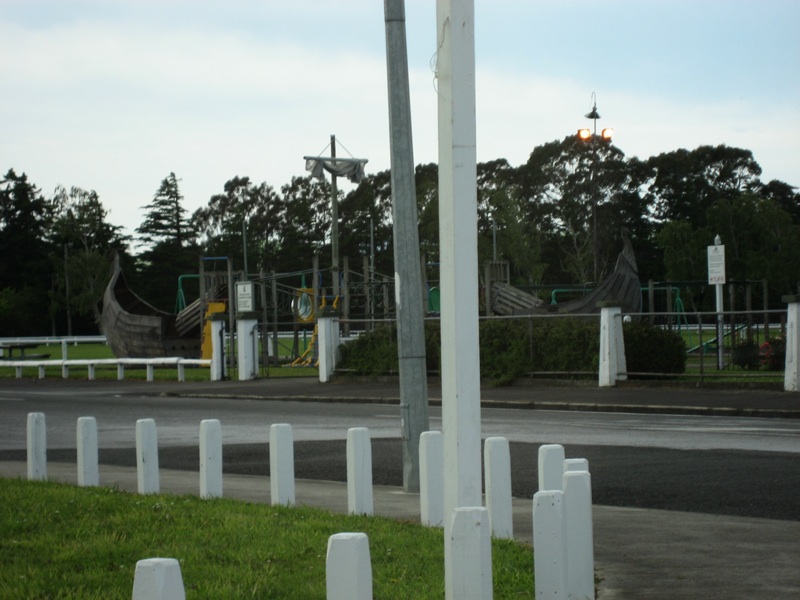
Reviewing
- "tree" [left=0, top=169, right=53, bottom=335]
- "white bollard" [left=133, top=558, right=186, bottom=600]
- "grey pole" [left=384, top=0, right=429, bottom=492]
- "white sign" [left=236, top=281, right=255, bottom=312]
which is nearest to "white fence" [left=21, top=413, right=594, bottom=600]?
"white bollard" [left=133, top=558, right=186, bottom=600]

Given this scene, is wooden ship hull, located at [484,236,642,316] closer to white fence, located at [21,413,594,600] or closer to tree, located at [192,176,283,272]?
white fence, located at [21,413,594,600]

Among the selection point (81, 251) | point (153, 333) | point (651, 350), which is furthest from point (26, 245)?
point (651, 350)

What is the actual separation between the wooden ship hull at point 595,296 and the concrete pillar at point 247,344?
10362mm

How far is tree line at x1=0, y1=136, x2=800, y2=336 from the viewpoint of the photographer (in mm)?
63438

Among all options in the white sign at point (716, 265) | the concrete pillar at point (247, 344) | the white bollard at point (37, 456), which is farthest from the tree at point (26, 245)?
the white bollard at point (37, 456)

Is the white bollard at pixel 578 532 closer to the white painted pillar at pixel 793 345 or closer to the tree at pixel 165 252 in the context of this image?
the white painted pillar at pixel 793 345

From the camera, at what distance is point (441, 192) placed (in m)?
5.55

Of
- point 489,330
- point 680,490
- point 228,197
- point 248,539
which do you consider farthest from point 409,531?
point 228,197

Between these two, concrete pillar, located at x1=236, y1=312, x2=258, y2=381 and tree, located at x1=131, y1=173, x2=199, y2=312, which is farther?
tree, located at x1=131, y1=173, x2=199, y2=312

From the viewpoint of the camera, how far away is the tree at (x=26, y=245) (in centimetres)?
9388

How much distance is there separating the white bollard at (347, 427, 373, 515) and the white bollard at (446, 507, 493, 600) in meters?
3.59

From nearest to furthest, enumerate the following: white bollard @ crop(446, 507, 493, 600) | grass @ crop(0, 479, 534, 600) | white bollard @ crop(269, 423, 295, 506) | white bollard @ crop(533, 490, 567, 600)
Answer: white bollard @ crop(446, 507, 493, 600) < white bollard @ crop(533, 490, 567, 600) < grass @ crop(0, 479, 534, 600) < white bollard @ crop(269, 423, 295, 506)

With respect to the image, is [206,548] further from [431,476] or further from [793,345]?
[793,345]

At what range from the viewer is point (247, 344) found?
1187 inches
